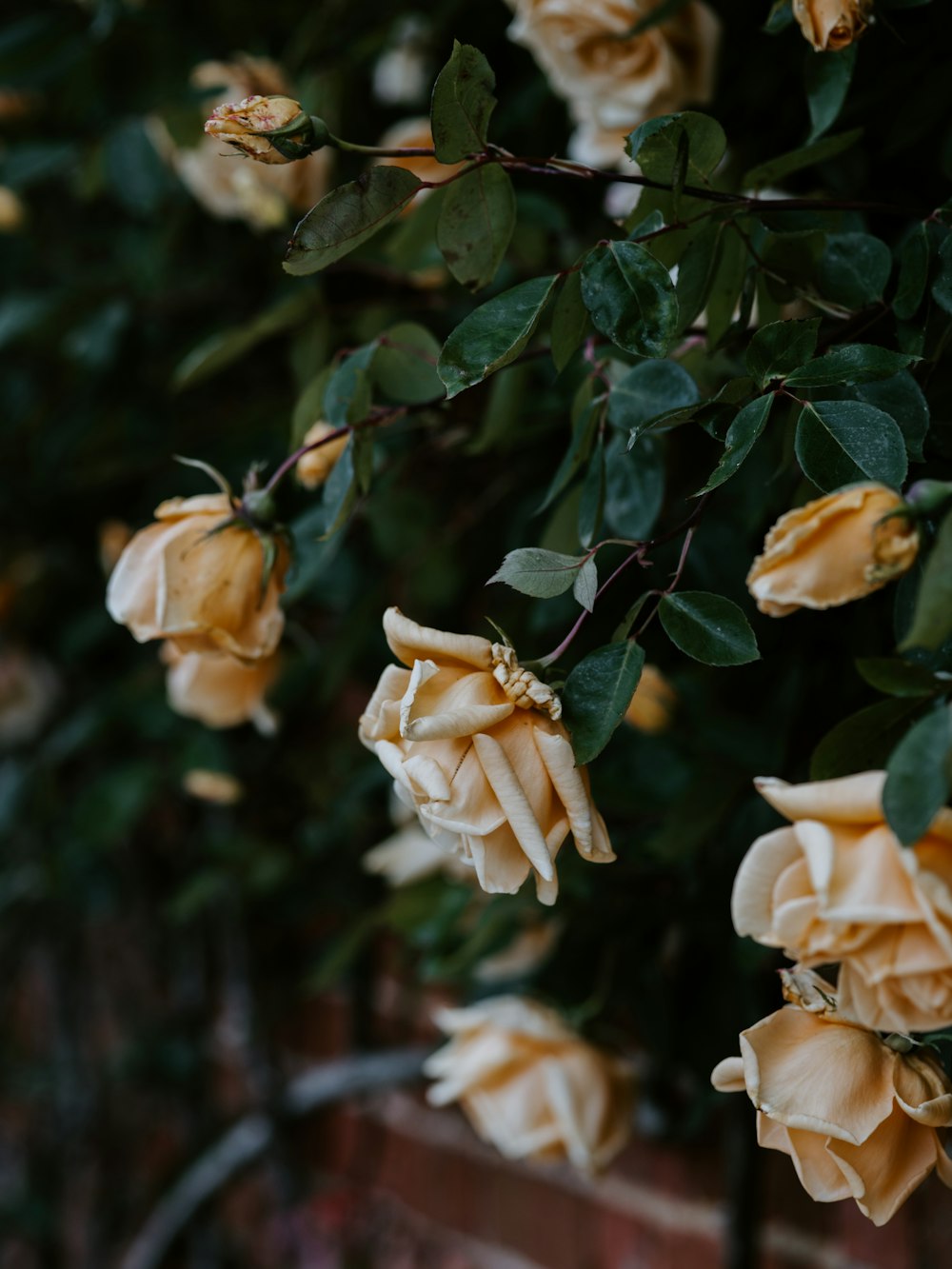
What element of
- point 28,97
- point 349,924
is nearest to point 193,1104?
point 349,924

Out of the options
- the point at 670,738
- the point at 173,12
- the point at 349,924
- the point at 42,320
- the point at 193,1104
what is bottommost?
the point at 193,1104

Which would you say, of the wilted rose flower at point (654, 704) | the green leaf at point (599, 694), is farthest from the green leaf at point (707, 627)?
the wilted rose flower at point (654, 704)

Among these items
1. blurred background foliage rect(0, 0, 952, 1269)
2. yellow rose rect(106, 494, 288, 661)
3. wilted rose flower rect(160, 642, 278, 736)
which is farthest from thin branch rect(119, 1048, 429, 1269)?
yellow rose rect(106, 494, 288, 661)

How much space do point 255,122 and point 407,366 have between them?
0.42 feet

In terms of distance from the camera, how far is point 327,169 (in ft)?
2.13

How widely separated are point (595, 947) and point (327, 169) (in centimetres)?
44

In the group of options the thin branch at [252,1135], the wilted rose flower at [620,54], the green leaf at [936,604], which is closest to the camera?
the green leaf at [936,604]

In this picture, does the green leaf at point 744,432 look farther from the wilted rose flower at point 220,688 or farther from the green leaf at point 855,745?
the wilted rose flower at point 220,688

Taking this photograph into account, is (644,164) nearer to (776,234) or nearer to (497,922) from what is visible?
(776,234)

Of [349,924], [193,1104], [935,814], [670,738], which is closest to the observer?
[935,814]

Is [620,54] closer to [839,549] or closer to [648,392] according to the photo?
[648,392]

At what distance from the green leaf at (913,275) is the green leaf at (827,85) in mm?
66

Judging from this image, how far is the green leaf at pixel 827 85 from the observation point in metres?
0.37

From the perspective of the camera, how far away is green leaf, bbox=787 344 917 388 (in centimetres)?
28
